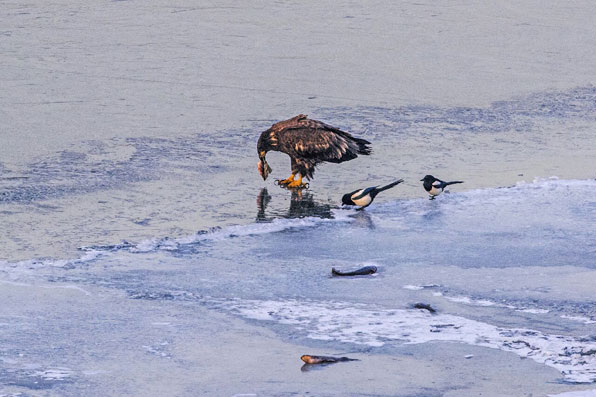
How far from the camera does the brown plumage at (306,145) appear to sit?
809cm

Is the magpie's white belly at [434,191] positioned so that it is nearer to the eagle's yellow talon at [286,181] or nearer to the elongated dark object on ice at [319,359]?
the eagle's yellow talon at [286,181]

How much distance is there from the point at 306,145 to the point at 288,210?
0.80 m

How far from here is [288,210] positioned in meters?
7.46

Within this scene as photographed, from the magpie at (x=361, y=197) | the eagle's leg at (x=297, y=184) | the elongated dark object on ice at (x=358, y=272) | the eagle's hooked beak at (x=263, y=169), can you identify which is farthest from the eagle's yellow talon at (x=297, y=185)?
the elongated dark object on ice at (x=358, y=272)

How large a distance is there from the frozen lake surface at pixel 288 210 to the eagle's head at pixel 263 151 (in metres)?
0.16

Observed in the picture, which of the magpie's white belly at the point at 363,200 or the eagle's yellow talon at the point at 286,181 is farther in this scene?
the eagle's yellow talon at the point at 286,181

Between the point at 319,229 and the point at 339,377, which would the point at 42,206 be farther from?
the point at 339,377

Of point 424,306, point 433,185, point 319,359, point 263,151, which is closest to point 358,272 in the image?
point 424,306

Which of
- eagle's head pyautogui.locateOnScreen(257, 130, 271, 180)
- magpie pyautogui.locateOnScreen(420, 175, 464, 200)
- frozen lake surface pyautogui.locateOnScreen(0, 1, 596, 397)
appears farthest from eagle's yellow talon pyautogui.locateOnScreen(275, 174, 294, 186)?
magpie pyautogui.locateOnScreen(420, 175, 464, 200)

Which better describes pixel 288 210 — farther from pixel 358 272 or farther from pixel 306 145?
pixel 358 272

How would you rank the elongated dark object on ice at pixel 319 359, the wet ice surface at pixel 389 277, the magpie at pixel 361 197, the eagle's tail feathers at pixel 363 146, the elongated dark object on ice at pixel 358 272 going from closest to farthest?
1. the elongated dark object on ice at pixel 319 359
2. the wet ice surface at pixel 389 277
3. the elongated dark object on ice at pixel 358 272
4. the magpie at pixel 361 197
5. the eagle's tail feathers at pixel 363 146

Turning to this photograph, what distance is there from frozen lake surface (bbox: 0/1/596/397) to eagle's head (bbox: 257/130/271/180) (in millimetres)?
156

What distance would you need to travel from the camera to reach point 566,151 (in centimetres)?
893

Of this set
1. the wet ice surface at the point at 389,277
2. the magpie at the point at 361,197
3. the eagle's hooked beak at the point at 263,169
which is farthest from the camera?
the eagle's hooked beak at the point at 263,169
